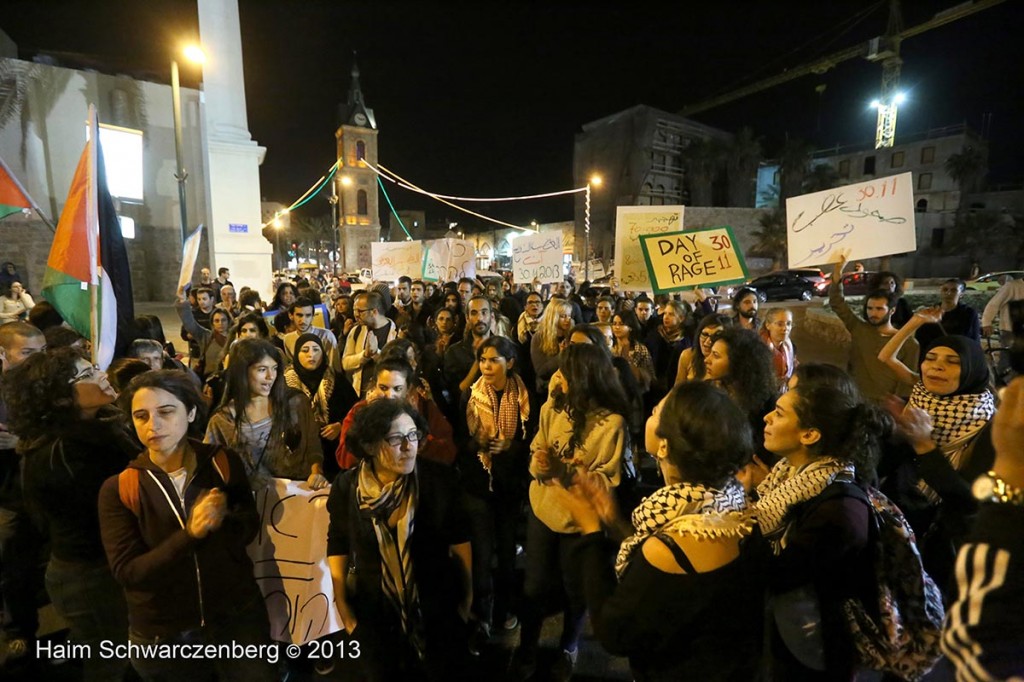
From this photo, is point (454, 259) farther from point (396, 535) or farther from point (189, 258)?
point (396, 535)

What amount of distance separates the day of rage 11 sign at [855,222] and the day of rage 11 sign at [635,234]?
2.14 metres

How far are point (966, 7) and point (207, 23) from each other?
204 feet

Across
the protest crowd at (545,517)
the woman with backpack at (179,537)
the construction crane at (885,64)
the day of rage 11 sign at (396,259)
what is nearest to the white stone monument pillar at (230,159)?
the day of rage 11 sign at (396,259)

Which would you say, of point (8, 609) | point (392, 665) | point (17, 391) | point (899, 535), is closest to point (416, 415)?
point (392, 665)

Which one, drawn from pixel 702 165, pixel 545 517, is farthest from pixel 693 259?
pixel 702 165

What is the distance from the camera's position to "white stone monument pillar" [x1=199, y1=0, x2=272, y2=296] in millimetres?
12133

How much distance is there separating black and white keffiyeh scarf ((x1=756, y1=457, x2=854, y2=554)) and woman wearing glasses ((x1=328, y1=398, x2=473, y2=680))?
1308 millimetres

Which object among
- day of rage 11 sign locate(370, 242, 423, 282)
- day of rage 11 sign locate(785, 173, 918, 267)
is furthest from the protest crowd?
day of rage 11 sign locate(370, 242, 423, 282)

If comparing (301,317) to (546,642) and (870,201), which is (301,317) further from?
(870,201)

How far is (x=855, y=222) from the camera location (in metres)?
4.81

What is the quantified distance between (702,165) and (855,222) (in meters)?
46.9

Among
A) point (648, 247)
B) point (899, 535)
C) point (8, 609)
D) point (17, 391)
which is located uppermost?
point (648, 247)

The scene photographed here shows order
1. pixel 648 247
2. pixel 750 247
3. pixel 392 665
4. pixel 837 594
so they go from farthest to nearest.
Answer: pixel 750 247 → pixel 648 247 → pixel 392 665 → pixel 837 594

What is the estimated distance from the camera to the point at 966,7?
149 feet
